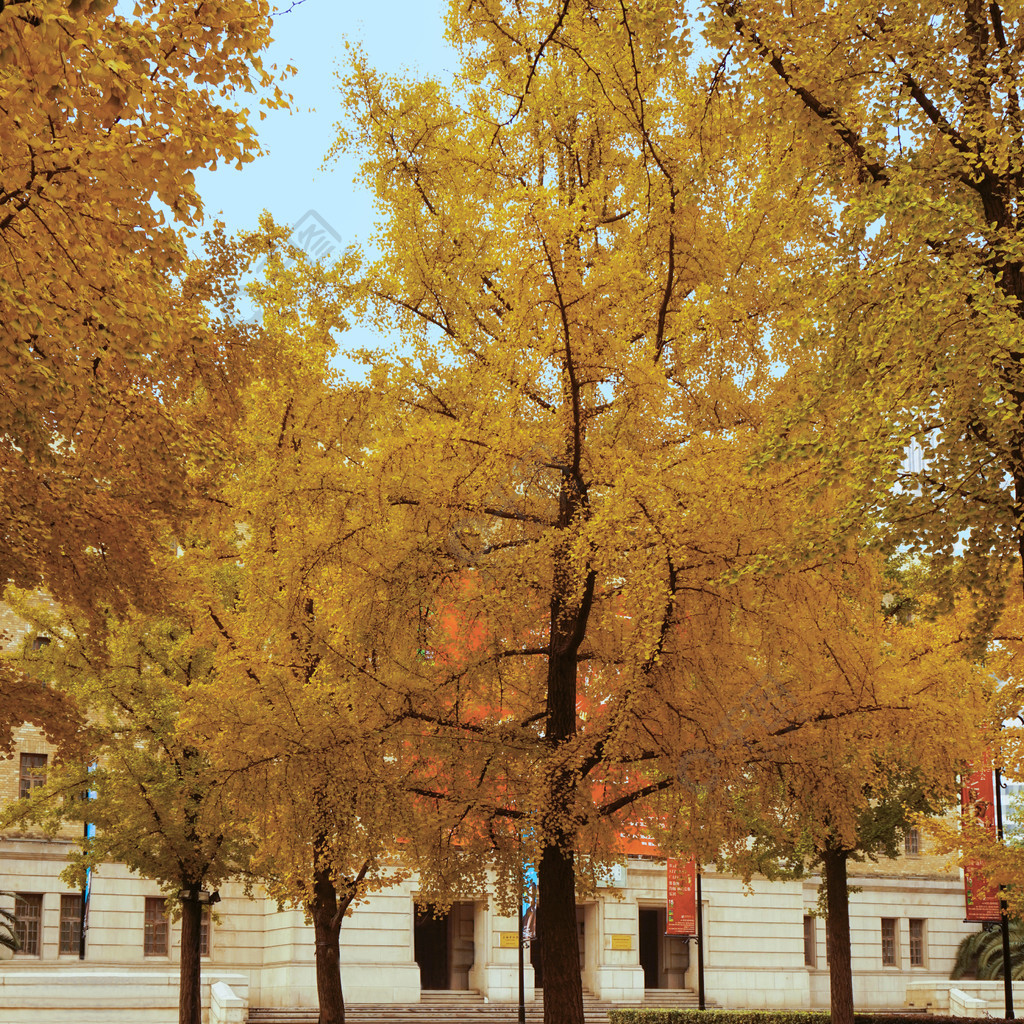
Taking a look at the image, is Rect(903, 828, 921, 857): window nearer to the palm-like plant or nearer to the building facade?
the building facade

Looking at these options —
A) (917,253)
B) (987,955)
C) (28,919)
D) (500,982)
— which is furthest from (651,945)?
(917,253)

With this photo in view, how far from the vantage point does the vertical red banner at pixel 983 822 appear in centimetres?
2156

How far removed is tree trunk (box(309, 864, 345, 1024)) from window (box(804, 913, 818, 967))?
31.4 metres

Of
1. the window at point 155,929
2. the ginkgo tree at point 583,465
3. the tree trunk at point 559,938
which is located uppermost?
the ginkgo tree at point 583,465

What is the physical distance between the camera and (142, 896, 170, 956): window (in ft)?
119

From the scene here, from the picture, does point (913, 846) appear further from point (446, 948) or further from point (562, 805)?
point (562, 805)

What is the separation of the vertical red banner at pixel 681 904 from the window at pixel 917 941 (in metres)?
17.8

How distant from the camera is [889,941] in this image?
47.9 m

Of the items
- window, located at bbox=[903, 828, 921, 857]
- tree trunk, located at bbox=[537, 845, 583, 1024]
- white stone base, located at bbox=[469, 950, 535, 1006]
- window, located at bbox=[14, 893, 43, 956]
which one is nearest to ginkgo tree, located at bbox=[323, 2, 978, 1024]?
tree trunk, located at bbox=[537, 845, 583, 1024]

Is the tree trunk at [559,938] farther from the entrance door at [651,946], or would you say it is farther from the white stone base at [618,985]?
the entrance door at [651,946]

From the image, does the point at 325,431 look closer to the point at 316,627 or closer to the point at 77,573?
the point at 316,627

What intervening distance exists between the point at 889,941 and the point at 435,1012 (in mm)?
22077

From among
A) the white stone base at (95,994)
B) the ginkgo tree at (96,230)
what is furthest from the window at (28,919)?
the ginkgo tree at (96,230)

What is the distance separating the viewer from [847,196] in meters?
11.9
